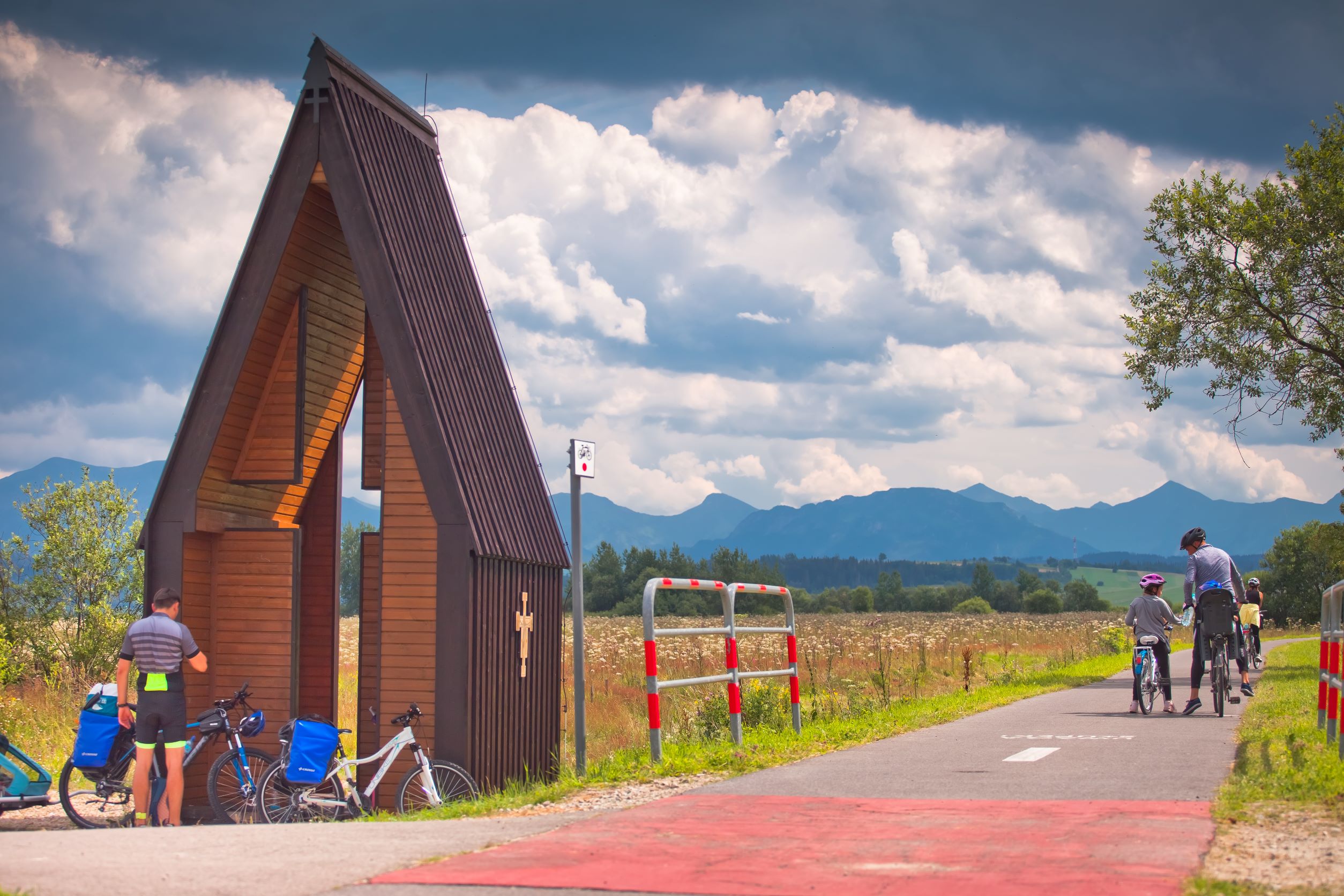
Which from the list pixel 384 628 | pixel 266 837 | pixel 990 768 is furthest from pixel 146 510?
pixel 990 768

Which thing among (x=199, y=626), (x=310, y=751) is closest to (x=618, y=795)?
(x=310, y=751)

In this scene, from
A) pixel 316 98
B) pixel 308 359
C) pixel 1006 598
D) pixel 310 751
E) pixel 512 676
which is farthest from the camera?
pixel 1006 598

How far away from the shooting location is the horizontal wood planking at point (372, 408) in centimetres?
1465

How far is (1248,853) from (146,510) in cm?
1068

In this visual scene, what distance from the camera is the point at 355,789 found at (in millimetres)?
11859

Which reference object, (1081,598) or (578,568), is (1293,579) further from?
(578,568)

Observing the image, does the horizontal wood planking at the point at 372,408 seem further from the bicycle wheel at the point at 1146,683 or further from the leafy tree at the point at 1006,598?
the leafy tree at the point at 1006,598

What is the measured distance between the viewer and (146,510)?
42.3 feet

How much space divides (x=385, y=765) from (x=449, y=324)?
4821 mm

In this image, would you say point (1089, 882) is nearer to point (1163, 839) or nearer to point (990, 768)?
point (1163, 839)

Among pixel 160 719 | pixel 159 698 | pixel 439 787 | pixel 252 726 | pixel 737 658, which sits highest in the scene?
pixel 737 658

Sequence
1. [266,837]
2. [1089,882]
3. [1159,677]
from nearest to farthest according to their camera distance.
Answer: [1089,882] < [266,837] < [1159,677]

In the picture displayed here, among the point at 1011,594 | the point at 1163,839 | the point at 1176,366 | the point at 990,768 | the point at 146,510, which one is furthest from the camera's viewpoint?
the point at 1011,594

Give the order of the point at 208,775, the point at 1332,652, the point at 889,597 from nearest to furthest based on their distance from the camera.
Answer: the point at 1332,652 → the point at 208,775 → the point at 889,597
